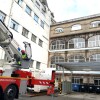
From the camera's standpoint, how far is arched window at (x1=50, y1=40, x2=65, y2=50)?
93.1 ft

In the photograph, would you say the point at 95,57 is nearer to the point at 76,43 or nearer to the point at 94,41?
the point at 94,41

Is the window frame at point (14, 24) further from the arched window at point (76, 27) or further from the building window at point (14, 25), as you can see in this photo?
the arched window at point (76, 27)

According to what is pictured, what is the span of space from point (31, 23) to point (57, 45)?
24.5 ft

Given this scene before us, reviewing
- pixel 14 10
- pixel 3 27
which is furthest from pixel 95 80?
pixel 3 27

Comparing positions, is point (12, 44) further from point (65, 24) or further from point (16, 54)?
point (65, 24)

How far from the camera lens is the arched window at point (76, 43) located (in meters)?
26.7

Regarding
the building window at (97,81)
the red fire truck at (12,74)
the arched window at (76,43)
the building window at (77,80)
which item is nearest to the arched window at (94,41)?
the arched window at (76,43)

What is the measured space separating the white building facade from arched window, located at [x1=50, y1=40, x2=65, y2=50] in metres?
1.02

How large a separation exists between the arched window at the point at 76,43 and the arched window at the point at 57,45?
1.39 metres

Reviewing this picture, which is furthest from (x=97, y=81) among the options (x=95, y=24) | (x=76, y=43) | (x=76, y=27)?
(x=76, y=27)

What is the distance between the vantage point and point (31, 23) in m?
23.5

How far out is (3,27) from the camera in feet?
28.2

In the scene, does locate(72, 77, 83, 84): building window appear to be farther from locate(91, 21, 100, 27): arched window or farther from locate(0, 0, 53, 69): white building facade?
locate(91, 21, 100, 27): arched window

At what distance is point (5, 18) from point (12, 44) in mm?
9664
